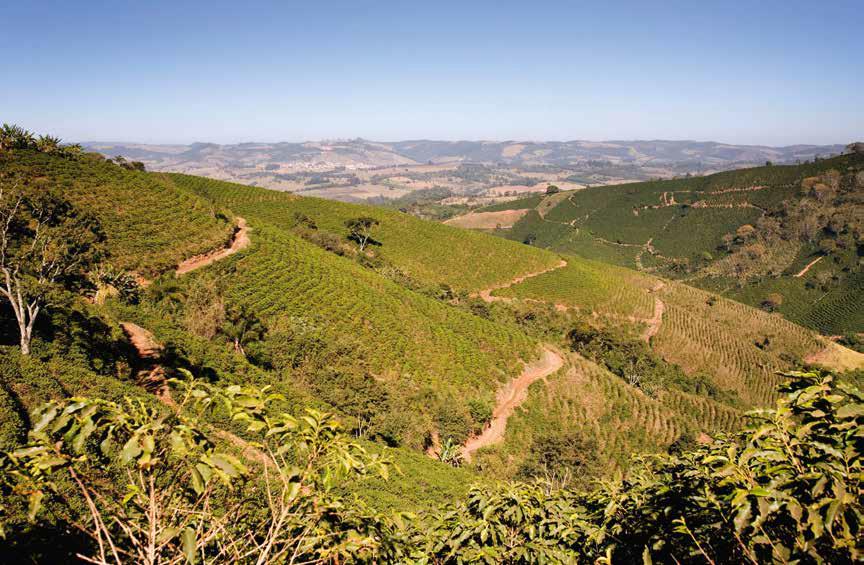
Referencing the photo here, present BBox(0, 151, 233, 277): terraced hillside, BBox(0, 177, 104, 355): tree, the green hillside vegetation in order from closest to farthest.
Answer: the green hillside vegetation
BBox(0, 177, 104, 355): tree
BBox(0, 151, 233, 277): terraced hillside

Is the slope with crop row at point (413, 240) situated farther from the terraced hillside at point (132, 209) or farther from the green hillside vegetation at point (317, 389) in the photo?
the terraced hillside at point (132, 209)

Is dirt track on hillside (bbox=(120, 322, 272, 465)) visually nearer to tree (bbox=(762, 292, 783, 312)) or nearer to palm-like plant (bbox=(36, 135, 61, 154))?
palm-like plant (bbox=(36, 135, 61, 154))

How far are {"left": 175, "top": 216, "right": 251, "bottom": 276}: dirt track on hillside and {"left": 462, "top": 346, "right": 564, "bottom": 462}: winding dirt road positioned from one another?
28.2 meters

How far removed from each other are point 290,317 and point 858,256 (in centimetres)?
14562

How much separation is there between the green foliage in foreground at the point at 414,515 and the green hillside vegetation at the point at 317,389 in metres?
0.06

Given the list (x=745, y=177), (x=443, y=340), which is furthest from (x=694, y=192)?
(x=443, y=340)

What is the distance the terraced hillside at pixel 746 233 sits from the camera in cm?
10388

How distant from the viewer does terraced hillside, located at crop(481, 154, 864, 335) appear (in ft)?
341

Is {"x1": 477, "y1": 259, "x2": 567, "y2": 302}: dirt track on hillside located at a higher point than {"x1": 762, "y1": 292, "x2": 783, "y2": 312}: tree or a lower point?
higher

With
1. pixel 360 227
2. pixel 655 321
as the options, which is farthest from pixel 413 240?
pixel 655 321

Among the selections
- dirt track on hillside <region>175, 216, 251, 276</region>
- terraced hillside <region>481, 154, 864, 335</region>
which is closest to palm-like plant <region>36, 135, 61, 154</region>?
dirt track on hillside <region>175, 216, 251, 276</region>

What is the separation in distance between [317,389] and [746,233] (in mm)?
150785

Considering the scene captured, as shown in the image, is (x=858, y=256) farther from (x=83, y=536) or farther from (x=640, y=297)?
(x=83, y=536)

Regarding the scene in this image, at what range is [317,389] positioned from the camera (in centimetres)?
2448
